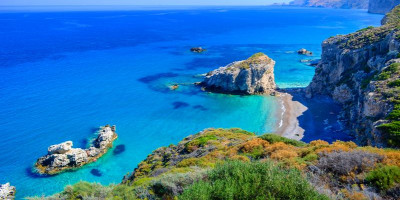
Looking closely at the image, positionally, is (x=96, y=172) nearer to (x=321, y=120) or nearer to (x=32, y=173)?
(x=32, y=173)

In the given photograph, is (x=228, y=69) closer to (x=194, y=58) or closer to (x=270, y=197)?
(x=194, y=58)

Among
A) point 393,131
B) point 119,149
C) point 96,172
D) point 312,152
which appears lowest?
point 96,172

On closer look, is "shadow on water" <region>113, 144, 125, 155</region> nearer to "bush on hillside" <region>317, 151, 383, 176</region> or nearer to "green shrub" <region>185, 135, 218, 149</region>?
"green shrub" <region>185, 135, 218, 149</region>

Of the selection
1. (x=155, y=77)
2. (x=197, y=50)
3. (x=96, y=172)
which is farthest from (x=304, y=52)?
(x=96, y=172)

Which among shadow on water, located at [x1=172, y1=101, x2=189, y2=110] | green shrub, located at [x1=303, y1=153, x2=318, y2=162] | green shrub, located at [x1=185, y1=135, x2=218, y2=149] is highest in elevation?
green shrub, located at [x1=303, y1=153, x2=318, y2=162]

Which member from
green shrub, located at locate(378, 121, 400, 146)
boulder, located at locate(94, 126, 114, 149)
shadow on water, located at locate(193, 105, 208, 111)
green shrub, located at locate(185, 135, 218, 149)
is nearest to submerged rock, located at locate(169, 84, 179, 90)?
shadow on water, located at locate(193, 105, 208, 111)

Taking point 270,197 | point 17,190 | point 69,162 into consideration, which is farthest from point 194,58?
point 270,197

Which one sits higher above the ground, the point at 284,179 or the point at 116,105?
the point at 284,179
